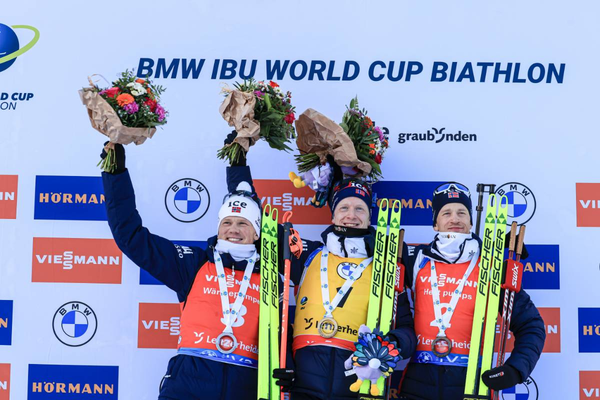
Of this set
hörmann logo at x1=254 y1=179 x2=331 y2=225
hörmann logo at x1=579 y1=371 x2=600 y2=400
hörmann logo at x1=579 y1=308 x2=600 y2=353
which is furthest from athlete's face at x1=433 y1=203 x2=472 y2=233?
hörmann logo at x1=579 y1=371 x2=600 y2=400

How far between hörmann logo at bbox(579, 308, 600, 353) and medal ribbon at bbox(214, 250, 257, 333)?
231 centimetres

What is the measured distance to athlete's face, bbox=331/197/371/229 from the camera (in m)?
3.62

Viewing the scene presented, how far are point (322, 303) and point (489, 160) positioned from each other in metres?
1.69

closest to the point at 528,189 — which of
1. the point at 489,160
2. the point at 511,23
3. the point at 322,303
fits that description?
the point at 489,160

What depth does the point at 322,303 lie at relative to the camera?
3.47 m

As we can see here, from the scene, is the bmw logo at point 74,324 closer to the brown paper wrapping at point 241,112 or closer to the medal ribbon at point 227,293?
the medal ribbon at point 227,293

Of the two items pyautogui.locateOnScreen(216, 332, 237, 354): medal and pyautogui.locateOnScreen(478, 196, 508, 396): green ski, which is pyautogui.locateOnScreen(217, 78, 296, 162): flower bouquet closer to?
pyautogui.locateOnScreen(216, 332, 237, 354): medal

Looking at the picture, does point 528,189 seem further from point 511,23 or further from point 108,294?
point 108,294

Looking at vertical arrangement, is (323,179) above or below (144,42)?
below

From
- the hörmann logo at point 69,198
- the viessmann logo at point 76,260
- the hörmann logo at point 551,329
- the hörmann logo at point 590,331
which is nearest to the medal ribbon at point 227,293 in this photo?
the viessmann logo at point 76,260

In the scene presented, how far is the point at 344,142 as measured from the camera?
12.3 feet

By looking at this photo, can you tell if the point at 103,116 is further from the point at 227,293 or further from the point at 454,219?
the point at 454,219

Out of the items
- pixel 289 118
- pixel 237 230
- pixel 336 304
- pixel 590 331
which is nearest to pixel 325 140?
pixel 289 118

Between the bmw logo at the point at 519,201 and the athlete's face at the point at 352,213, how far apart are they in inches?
46.0
